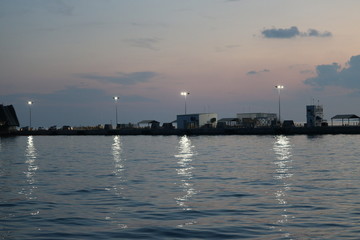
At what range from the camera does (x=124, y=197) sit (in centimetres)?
2227

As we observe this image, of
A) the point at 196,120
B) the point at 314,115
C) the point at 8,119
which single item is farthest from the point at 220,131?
the point at 8,119

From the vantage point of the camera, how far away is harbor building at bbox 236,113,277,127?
127988mm

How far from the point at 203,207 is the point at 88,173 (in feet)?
55.4

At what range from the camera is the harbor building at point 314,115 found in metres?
110

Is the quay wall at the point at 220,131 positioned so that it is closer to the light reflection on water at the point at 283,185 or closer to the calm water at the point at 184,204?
the light reflection on water at the point at 283,185

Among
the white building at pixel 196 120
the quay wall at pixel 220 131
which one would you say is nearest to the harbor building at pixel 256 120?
the quay wall at pixel 220 131

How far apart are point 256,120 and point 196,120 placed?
655 inches

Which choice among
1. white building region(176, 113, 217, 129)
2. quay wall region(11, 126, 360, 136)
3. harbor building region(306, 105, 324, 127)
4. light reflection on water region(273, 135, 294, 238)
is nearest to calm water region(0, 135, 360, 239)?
light reflection on water region(273, 135, 294, 238)

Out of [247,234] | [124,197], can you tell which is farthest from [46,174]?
[247,234]

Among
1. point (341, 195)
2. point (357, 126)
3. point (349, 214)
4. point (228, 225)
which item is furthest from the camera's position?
point (357, 126)

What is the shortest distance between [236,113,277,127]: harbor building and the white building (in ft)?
26.9

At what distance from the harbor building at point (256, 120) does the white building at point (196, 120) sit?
322 inches

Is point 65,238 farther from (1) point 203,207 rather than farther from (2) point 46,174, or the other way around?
(2) point 46,174

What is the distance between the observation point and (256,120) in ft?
425
